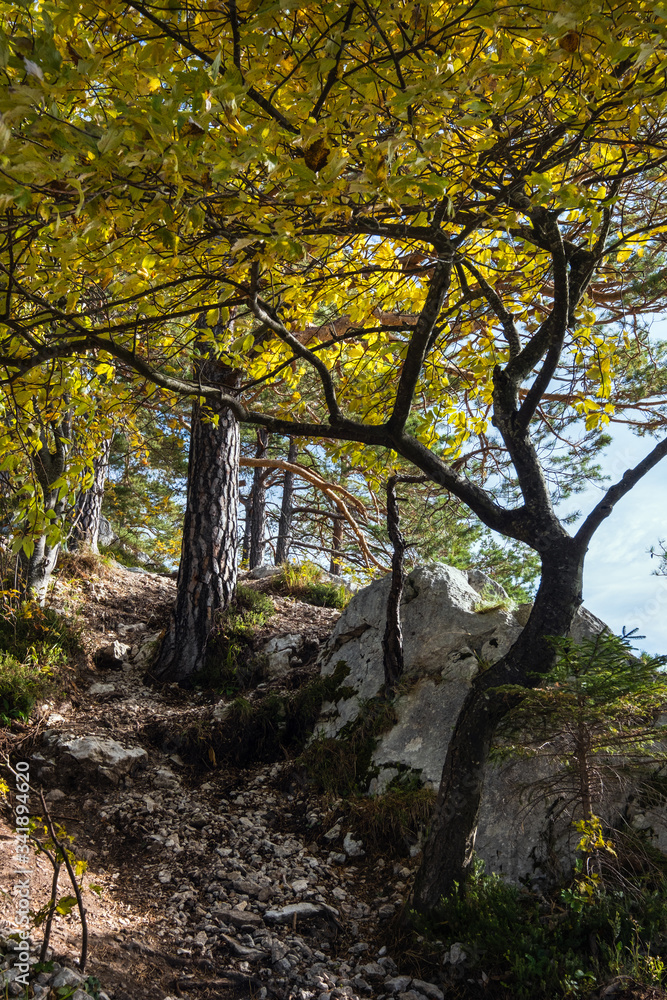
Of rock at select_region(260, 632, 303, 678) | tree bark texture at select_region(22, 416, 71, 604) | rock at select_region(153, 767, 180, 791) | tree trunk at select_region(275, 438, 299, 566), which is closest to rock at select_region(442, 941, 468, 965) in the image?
rock at select_region(153, 767, 180, 791)

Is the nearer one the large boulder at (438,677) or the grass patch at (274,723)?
the large boulder at (438,677)

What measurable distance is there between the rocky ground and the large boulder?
0.54m

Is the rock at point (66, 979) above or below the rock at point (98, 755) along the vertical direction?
below

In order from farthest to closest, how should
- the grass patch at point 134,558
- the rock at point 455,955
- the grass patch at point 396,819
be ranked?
the grass patch at point 134,558 → the grass patch at point 396,819 → the rock at point 455,955

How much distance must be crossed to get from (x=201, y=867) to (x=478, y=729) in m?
2.06

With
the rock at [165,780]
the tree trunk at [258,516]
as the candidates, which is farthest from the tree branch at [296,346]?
the tree trunk at [258,516]

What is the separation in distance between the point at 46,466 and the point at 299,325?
11.0 ft

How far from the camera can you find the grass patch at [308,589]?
7.73 meters

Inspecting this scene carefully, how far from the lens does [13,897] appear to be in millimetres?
2990

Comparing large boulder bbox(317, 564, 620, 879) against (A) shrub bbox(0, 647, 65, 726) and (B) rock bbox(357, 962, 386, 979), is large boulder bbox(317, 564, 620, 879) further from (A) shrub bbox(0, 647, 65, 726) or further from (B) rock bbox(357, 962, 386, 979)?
(A) shrub bbox(0, 647, 65, 726)

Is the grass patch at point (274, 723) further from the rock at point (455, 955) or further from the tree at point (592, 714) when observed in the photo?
the rock at point (455, 955)

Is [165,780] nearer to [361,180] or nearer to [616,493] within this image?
[616,493]

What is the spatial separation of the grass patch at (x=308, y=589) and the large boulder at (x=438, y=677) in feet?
5.68

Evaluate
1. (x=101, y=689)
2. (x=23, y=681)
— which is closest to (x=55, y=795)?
(x=23, y=681)
